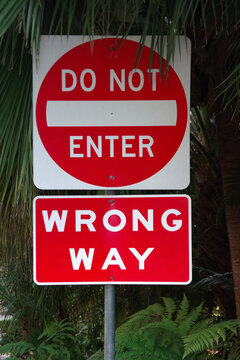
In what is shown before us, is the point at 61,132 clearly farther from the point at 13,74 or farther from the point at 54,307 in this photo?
the point at 54,307

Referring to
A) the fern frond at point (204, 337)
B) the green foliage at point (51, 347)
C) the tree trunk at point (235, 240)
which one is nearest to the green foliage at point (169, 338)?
the fern frond at point (204, 337)

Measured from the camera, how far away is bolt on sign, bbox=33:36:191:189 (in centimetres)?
221

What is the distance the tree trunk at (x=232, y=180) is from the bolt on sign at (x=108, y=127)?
195 cm

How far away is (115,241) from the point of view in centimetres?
218

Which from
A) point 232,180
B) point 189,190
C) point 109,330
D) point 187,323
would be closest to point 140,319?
point 187,323

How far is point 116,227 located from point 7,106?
1000mm

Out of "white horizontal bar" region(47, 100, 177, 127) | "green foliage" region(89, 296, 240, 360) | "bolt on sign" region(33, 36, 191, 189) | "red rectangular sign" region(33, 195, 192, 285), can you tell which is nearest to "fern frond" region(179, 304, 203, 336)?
"green foliage" region(89, 296, 240, 360)

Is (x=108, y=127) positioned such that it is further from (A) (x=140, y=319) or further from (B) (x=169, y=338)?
(A) (x=140, y=319)

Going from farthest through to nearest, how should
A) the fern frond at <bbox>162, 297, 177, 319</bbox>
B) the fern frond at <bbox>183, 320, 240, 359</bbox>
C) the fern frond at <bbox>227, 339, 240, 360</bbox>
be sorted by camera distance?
the fern frond at <bbox>162, 297, 177, 319</bbox>, the fern frond at <bbox>227, 339, 240, 360</bbox>, the fern frond at <bbox>183, 320, 240, 359</bbox>

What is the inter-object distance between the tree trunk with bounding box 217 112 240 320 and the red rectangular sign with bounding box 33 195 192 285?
2.01 meters

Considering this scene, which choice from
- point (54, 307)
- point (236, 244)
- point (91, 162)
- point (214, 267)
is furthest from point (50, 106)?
point (214, 267)

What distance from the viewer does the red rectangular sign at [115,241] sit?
2.17m

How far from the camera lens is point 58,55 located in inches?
89.7

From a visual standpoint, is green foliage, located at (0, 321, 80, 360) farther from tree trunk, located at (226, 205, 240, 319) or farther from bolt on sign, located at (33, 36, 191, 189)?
bolt on sign, located at (33, 36, 191, 189)
